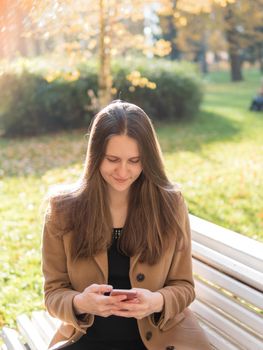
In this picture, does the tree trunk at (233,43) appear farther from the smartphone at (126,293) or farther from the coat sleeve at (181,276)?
the smartphone at (126,293)

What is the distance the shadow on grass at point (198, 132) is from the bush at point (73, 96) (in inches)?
26.7

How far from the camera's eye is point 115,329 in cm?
245

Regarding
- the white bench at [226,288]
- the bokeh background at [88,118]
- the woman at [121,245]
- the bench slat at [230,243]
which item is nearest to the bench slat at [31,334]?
the white bench at [226,288]

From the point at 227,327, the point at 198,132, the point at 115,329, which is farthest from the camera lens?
the point at 198,132

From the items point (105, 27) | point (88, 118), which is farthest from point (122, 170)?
point (88, 118)

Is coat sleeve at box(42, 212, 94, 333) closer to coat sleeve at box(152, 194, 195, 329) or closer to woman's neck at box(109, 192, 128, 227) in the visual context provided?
woman's neck at box(109, 192, 128, 227)

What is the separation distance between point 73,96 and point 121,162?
11378 mm

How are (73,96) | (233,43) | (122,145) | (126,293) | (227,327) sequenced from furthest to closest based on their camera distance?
1. (233,43)
2. (73,96)
3. (227,327)
4. (122,145)
5. (126,293)

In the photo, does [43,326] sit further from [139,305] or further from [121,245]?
[139,305]

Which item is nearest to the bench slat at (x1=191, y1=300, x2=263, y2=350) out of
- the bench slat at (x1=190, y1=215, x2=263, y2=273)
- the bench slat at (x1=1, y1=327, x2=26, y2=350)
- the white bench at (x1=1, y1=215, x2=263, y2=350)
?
the white bench at (x1=1, y1=215, x2=263, y2=350)

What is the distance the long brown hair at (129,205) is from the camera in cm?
238

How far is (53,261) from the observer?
2.49 m

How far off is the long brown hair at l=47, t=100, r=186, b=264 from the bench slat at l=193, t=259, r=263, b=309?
0.95 feet

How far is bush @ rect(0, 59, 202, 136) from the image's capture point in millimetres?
13328
